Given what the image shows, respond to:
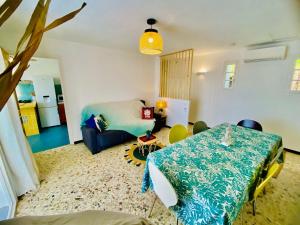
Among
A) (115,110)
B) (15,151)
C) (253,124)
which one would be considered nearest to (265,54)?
(253,124)

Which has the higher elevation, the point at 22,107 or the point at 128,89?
the point at 128,89

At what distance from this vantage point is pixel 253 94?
331 centimetres

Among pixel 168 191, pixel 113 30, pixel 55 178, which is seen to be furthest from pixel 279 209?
pixel 113 30

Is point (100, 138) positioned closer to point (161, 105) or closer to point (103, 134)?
point (103, 134)

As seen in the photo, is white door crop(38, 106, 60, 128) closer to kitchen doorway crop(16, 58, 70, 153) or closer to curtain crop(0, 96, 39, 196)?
kitchen doorway crop(16, 58, 70, 153)

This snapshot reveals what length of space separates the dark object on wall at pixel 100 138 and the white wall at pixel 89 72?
678 mm

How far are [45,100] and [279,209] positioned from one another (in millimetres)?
5359

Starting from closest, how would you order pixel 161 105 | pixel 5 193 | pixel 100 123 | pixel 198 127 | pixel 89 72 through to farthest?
pixel 5 193 → pixel 198 127 → pixel 100 123 → pixel 89 72 → pixel 161 105

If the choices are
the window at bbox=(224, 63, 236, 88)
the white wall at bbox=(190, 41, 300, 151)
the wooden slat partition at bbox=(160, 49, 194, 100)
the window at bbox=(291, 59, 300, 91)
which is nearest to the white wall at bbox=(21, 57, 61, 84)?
the wooden slat partition at bbox=(160, 49, 194, 100)

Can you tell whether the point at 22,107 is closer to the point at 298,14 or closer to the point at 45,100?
the point at 45,100

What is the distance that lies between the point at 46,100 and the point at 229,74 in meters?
5.24

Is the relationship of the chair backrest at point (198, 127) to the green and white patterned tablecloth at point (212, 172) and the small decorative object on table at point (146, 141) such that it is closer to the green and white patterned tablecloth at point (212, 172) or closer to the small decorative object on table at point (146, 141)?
the green and white patterned tablecloth at point (212, 172)

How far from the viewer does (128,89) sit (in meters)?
4.11

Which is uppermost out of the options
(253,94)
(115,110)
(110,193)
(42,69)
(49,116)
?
(42,69)
